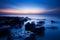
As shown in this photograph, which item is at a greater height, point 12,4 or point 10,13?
point 12,4

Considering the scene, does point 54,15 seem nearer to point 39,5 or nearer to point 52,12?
point 52,12

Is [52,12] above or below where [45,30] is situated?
above

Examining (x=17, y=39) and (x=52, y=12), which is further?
(x=52, y=12)

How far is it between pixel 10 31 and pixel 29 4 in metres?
0.51

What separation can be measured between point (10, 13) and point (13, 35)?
13.8 inches

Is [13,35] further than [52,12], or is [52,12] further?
[52,12]

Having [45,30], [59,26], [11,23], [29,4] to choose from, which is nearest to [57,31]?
[59,26]

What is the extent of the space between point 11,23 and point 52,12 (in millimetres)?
672

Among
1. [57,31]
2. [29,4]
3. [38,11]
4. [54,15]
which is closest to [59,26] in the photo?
[57,31]

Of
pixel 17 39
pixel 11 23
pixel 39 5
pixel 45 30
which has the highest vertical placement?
pixel 39 5

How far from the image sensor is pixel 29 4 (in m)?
1.41

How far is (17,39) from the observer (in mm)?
1339

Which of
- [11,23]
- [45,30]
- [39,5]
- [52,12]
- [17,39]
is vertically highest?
[39,5]

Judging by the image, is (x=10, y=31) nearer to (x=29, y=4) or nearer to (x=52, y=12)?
(x=29, y=4)
